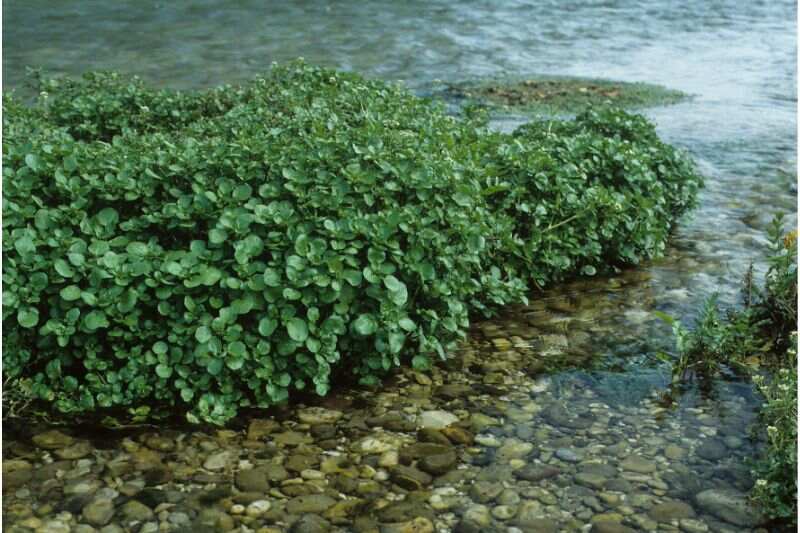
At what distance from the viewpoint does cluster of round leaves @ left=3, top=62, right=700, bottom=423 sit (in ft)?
13.9

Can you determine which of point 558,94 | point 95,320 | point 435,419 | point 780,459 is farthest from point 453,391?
point 558,94

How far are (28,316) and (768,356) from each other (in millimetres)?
3466

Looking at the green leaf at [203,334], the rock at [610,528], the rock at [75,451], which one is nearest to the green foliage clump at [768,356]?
the rock at [610,528]

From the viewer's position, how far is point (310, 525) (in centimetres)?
Answer: 372

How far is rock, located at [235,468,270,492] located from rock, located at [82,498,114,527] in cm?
49

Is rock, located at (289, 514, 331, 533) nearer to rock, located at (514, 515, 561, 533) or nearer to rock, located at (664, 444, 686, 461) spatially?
rock, located at (514, 515, 561, 533)

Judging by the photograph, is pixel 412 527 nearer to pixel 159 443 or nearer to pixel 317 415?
pixel 317 415

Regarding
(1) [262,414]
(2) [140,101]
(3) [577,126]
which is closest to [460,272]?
(1) [262,414]

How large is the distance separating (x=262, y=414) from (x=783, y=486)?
2.15 metres

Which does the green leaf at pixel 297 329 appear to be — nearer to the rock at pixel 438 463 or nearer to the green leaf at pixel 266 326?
the green leaf at pixel 266 326

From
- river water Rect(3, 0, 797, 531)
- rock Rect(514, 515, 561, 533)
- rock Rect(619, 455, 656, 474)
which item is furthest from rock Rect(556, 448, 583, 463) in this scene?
rock Rect(514, 515, 561, 533)

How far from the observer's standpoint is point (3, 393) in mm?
4355

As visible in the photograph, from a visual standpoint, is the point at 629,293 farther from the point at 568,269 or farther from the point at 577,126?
the point at 577,126

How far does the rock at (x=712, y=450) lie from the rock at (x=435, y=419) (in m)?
1.04
